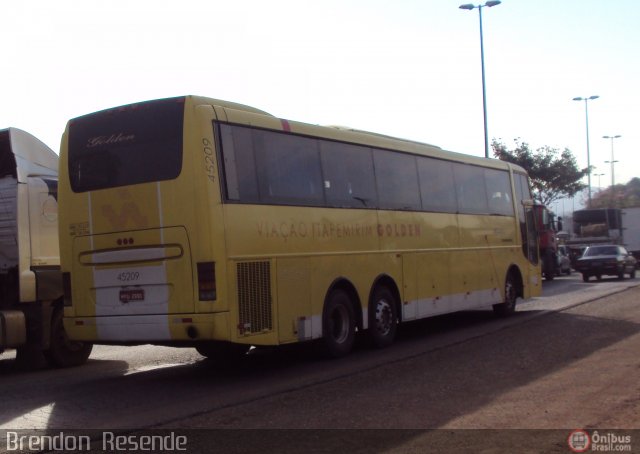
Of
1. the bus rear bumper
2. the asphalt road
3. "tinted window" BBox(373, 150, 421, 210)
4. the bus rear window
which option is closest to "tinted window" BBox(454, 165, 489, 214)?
"tinted window" BBox(373, 150, 421, 210)

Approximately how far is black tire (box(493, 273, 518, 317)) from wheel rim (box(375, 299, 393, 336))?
5.57m

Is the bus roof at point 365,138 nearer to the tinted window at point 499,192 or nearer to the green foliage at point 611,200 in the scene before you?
the tinted window at point 499,192

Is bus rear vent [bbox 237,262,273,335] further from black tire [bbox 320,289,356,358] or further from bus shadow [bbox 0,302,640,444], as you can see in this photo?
black tire [bbox 320,289,356,358]

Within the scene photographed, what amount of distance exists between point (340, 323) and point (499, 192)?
24.4 feet

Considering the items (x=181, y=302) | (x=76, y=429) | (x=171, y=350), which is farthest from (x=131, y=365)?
(x=76, y=429)

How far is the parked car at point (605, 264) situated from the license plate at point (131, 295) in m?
26.0

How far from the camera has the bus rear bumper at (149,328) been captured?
9727mm

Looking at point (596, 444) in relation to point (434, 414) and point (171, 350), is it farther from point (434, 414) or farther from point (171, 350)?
point (171, 350)

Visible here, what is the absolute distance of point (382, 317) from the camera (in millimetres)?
13406

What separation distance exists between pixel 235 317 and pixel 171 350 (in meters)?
5.23

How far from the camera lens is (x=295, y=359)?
12.7m

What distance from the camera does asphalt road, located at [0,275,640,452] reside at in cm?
723

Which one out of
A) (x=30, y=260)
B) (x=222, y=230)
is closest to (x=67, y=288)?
(x=30, y=260)

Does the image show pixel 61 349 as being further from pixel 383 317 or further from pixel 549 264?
pixel 549 264
